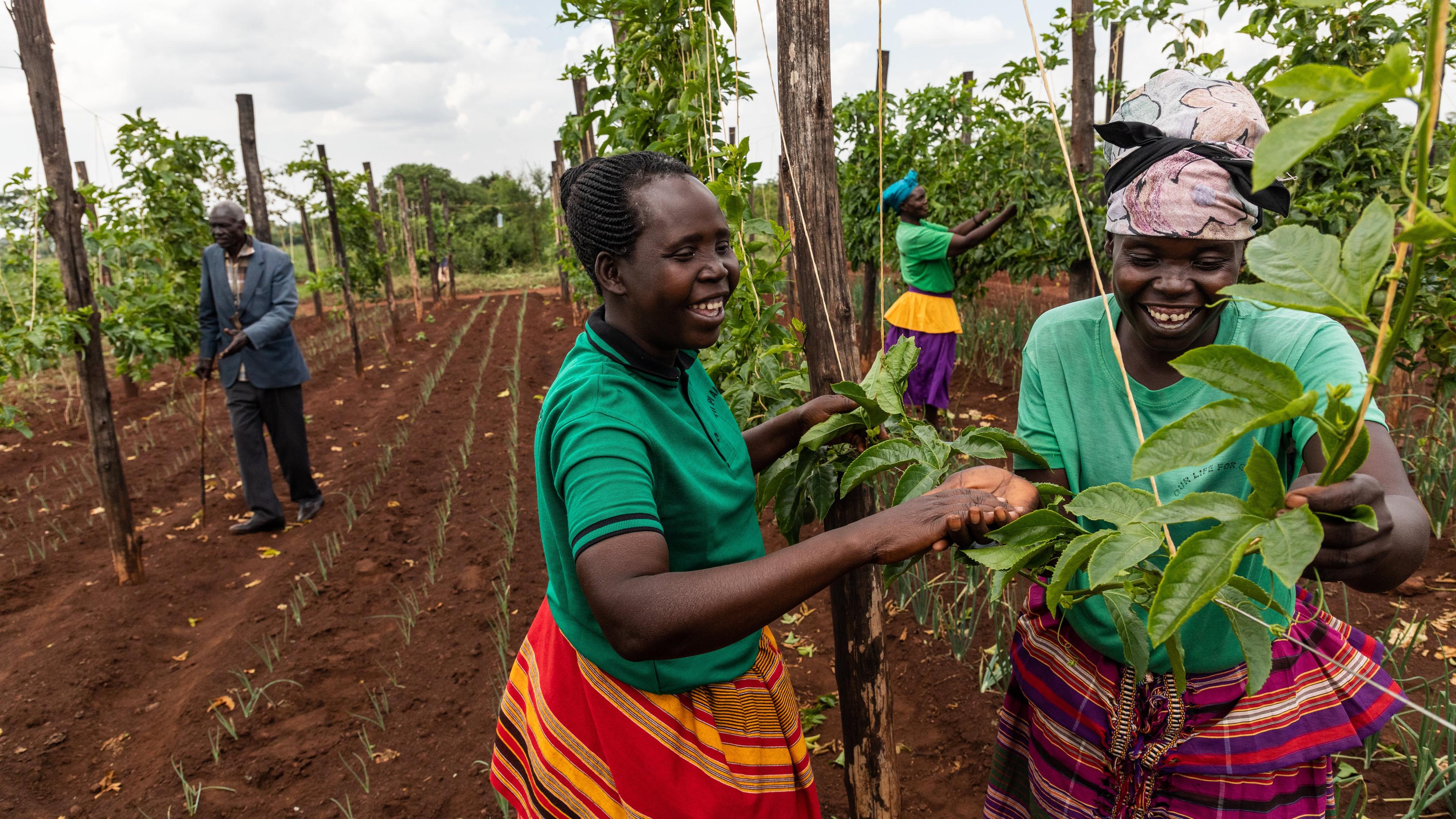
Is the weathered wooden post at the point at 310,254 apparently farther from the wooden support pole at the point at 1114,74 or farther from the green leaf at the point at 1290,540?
the green leaf at the point at 1290,540

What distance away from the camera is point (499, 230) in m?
30.3

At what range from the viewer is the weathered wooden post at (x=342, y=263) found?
939 centimetres

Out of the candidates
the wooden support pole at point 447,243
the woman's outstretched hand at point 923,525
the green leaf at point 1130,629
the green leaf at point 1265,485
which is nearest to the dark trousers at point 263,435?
the woman's outstretched hand at point 923,525

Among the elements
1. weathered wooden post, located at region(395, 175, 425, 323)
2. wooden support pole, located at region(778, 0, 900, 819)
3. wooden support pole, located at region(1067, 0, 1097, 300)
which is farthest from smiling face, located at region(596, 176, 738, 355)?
weathered wooden post, located at region(395, 175, 425, 323)

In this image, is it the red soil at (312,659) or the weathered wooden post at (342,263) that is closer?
the red soil at (312,659)

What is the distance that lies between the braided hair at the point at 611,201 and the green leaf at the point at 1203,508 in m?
0.85

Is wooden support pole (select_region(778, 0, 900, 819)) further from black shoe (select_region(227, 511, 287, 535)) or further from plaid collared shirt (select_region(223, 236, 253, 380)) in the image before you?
black shoe (select_region(227, 511, 287, 535))

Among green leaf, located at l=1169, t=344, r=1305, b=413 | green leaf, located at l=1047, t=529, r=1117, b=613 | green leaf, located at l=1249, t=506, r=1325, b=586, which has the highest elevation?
green leaf, located at l=1169, t=344, r=1305, b=413

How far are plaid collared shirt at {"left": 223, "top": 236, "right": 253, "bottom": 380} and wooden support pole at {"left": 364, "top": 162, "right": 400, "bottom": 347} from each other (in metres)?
6.92

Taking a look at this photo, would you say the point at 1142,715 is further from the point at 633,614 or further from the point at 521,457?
the point at 521,457

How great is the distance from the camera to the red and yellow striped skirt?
1.30 meters

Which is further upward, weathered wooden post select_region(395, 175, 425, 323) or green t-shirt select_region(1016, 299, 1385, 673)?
weathered wooden post select_region(395, 175, 425, 323)

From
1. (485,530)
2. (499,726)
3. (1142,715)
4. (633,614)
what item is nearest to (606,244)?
(633,614)

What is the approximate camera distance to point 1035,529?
0.98m
